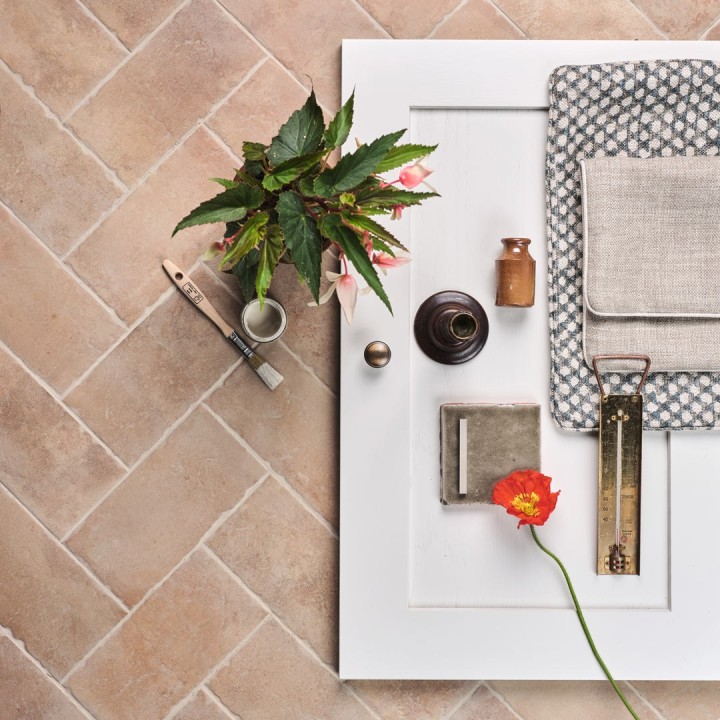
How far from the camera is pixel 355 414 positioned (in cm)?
124

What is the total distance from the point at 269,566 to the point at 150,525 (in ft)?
0.81

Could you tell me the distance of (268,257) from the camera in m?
0.95

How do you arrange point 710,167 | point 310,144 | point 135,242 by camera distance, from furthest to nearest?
point 135,242 → point 710,167 → point 310,144

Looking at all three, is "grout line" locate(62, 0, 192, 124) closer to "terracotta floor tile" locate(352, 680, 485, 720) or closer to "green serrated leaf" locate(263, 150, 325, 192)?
"green serrated leaf" locate(263, 150, 325, 192)

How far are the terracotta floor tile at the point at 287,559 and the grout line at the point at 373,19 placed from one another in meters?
0.90

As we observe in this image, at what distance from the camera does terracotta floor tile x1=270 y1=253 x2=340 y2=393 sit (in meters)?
1.29

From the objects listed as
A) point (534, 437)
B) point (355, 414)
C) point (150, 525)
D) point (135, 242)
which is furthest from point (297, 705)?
point (135, 242)

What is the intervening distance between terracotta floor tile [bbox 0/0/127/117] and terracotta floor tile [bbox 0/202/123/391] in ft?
0.90

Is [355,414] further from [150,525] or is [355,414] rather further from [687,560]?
[687,560]

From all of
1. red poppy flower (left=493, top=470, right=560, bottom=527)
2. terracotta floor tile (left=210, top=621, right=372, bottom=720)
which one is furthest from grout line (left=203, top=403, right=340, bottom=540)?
red poppy flower (left=493, top=470, right=560, bottom=527)

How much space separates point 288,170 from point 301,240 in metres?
0.10

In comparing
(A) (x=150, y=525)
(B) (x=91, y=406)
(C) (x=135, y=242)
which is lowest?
(A) (x=150, y=525)

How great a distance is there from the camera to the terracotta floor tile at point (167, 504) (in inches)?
50.9

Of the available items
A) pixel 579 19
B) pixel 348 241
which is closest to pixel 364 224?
pixel 348 241
